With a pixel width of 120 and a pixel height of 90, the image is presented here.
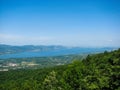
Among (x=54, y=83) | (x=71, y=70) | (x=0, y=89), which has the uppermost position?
(x=71, y=70)

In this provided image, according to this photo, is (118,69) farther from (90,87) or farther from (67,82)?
(67,82)

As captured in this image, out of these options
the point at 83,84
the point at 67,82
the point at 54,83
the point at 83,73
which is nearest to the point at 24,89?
the point at 54,83

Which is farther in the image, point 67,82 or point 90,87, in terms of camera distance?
point 67,82

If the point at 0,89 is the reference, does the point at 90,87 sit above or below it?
above

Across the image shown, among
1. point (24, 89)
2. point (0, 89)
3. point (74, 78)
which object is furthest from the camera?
point (0, 89)

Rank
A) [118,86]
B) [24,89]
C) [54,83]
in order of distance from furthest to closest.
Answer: [24,89]
[54,83]
[118,86]

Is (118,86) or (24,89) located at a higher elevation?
(118,86)

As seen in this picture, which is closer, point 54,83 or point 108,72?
point 108,72

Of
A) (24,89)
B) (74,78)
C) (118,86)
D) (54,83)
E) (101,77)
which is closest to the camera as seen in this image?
(118,86)

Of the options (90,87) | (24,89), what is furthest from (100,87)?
(24,89)

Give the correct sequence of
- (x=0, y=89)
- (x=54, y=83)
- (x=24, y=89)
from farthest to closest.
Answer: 1. (x=0, y=89)
2. (x=24, y=89)
3. (x=54, y=83)
